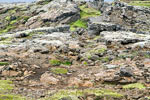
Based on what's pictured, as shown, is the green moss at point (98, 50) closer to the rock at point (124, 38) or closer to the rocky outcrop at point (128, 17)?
the rock at point (124, 38)

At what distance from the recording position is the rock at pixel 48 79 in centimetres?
3008

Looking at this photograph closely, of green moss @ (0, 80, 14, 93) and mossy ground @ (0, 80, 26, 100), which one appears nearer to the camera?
mossy ground @ (0, 80, 26, 100)

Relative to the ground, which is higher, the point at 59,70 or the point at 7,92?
the point at 7,92

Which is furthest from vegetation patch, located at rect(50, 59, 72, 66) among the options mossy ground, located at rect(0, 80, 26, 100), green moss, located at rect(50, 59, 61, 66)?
mossy ground, located at rect(0, 80, 26, 100)

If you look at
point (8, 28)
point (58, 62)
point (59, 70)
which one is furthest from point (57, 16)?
point (59, 70)

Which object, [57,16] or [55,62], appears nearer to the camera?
[55,62]

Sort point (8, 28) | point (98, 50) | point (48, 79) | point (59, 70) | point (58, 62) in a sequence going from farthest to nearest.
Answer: point (8, 28)
point (98, 50)
point (58, 62)
point (59, 70)
point (48, 79)

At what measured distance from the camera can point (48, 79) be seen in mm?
Answer: 30766

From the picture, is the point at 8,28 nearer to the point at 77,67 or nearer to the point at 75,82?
the point at 77,67

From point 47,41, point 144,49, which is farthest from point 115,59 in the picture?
point 47,41

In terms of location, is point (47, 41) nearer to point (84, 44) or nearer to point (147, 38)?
point (84, 44)

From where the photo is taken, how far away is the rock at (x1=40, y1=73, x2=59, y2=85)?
1184 inches

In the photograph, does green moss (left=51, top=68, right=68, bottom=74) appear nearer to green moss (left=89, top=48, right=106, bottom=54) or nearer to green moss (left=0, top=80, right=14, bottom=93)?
green moss (left=0, top=80, right=14, bottom=93)

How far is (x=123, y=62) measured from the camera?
3797 cm
